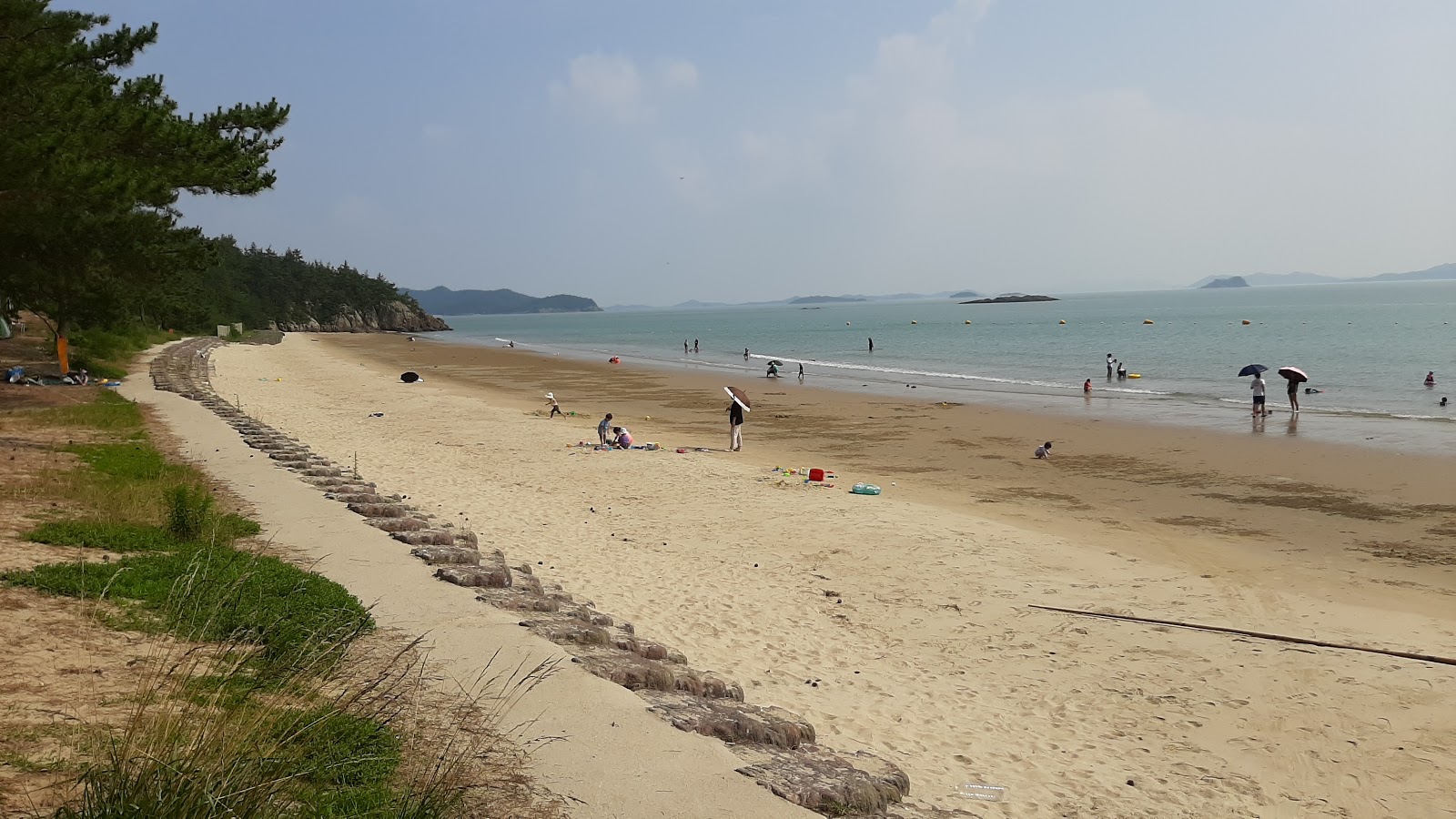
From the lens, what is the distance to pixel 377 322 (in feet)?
461

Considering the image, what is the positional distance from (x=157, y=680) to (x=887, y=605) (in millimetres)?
6869

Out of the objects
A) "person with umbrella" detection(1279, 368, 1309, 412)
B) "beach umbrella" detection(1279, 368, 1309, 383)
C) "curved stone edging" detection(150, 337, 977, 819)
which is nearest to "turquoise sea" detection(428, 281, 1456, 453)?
"person with umbrella" detection(1279, 368, 1309, 412)

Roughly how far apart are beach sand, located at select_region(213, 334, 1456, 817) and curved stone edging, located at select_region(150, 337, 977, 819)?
1.98 feet

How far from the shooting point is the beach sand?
6.54 m

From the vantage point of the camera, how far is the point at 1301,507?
50.9ft

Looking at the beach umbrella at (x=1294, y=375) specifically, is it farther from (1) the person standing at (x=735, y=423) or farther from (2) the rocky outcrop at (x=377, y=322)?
(2) the rocky outcrop at (x=377, y=322)

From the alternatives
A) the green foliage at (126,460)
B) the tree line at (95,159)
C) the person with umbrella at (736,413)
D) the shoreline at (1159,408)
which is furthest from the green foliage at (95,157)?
the shoreline at (1159,408)

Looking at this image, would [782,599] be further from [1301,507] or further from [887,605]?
[1301,507]

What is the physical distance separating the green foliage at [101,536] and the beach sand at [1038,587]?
12.0ft

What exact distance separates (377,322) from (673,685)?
145 m

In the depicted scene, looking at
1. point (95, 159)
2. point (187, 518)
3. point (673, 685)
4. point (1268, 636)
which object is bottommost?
point (1268, 636)

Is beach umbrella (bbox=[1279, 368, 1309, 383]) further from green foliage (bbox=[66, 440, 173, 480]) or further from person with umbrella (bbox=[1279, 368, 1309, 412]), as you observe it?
green foliage (bbox=[66, 440, 173, 480])

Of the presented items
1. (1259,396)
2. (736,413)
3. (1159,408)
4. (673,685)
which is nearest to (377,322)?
(1159,408)

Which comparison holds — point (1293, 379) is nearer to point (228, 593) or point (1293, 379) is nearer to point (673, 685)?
point (673, 685)
